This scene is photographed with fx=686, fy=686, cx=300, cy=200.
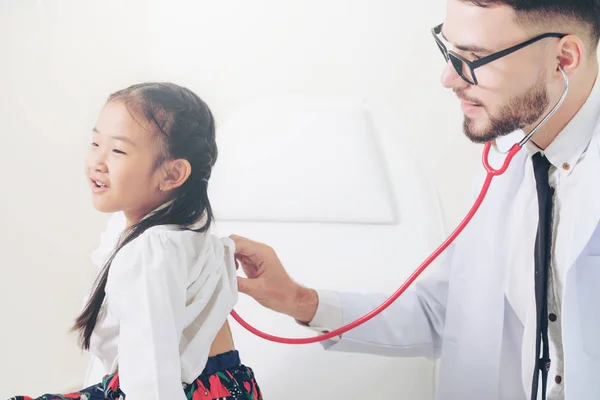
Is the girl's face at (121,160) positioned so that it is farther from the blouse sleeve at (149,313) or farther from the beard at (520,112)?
the beard at (520,112)

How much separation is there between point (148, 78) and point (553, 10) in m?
1.10

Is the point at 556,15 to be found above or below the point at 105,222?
above

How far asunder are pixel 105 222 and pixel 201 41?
1.82 feet

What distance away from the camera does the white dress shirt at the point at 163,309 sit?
3.08ft

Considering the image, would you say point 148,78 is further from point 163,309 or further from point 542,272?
point 542,272

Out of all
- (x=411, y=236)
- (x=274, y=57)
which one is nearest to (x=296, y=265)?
(x=411, y=236)

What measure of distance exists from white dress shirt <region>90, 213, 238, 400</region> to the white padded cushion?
48cm

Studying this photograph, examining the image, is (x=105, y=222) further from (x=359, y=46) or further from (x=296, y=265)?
(x=359, y=46)

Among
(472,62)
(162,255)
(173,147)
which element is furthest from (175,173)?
(472,62)

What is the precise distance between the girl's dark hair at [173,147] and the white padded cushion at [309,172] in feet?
1.51

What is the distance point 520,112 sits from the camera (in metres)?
1.25

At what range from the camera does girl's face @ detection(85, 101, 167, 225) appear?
1081 mm

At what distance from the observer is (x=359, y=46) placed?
1816 mm

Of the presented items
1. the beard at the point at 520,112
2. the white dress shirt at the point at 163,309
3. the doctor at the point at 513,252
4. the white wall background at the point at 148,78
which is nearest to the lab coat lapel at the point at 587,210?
the doctor at the point at 513,252
